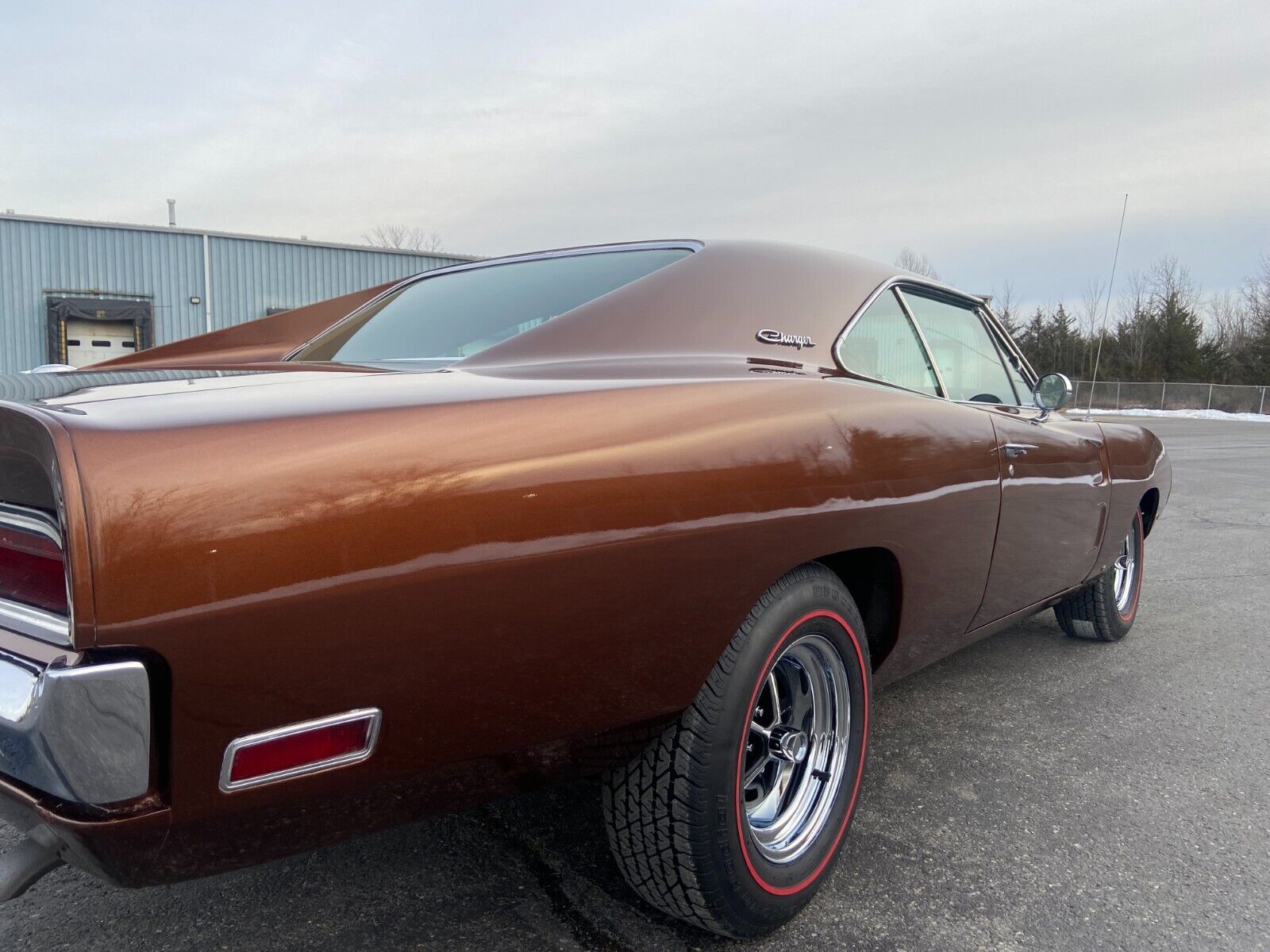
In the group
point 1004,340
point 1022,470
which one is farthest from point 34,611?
point 1004,340

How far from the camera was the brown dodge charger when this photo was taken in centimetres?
105

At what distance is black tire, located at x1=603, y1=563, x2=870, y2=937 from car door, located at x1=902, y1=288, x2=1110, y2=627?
0.97 meters

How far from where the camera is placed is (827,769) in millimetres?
1914

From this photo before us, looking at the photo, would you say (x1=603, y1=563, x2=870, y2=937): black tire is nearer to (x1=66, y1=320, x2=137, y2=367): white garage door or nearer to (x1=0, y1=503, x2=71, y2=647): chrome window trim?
(x1=0, y1=503, x2=71, y2=647): chrome window trim

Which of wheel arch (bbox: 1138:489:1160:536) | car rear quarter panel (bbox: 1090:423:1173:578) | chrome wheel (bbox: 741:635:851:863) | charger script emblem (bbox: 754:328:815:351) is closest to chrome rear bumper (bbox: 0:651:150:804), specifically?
chrome wheel (bbox: 741:635:851:863)

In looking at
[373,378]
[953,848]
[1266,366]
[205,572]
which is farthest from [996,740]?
[1266,366]

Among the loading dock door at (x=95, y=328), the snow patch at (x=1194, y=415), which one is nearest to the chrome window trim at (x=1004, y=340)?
the loading dock door at (x=95, y=328)

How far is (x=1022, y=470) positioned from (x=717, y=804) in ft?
4.79

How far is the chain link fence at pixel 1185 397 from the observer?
3619 centimetres

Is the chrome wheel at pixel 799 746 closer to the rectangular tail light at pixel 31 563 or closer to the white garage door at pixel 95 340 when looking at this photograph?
the rectangular tail light at pixel 31 563

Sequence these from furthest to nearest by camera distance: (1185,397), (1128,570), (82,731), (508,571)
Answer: (1185,397) < (1128,570) < (508,571) < (82,731)

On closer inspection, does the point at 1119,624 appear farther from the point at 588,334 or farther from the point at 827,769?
the point at 588,334

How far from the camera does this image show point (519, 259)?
254 cm

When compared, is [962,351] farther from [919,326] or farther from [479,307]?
[479,307]
